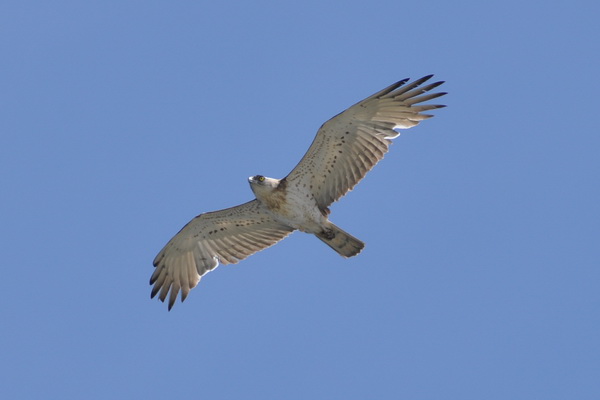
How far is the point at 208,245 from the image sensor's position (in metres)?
20.0

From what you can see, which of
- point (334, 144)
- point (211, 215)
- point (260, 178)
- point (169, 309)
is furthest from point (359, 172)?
point (169, 309)

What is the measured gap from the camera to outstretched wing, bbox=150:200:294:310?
64.3 ft

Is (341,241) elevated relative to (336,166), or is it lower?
lower

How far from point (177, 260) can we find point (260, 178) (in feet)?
9.40

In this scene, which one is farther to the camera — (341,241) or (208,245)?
(208,245)

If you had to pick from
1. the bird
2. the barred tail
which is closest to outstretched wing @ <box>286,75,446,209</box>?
the bird

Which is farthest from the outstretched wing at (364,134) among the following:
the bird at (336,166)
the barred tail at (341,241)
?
the barred tail at (341,241)

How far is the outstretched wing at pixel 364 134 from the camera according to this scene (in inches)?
728

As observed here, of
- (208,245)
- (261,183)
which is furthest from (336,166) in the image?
(208,245)

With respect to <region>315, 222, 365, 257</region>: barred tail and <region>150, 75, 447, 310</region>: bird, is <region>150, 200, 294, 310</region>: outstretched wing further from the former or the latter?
<region>315, 222, 365, 257</region>: barred tail

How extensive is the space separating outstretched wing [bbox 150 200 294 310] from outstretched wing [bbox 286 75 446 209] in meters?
1.46

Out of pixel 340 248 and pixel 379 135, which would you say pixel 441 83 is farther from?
pixel 340 248

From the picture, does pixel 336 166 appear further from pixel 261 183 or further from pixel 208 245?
pixel 208 245

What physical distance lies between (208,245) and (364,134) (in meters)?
3.93
